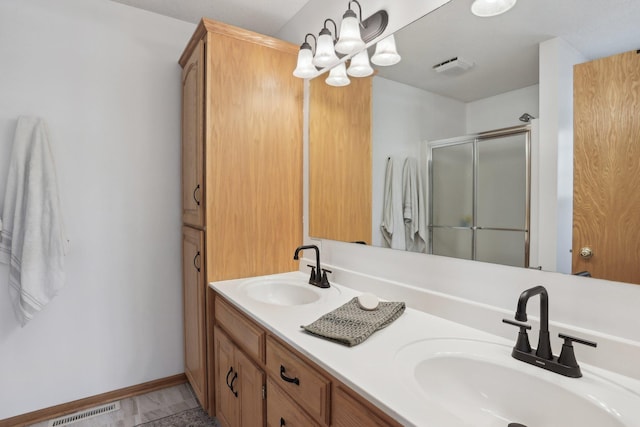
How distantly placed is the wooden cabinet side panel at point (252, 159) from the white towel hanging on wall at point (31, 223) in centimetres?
87

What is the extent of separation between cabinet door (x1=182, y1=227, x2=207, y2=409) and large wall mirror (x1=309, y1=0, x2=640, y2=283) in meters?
0.68

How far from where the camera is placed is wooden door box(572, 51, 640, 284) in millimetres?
810

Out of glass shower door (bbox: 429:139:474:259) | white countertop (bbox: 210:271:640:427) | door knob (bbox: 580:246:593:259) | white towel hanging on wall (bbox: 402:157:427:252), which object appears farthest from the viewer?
white towel hanging on wall (bbox: 402:157:427:252)

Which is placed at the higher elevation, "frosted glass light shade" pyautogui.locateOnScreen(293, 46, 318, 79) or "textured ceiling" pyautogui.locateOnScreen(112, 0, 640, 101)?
"frosted glass light shade" pyautogui.locateOnScreen(293, 46, 318, 79)

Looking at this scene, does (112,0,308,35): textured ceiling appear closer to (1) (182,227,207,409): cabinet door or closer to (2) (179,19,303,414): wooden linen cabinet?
(2) (179,19,303,414): wooden linen cabinet

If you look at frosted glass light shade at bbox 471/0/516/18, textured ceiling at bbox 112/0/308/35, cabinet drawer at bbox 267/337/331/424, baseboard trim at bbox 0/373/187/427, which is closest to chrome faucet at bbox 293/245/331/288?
cabinet drawer at bbox 267/337/331/424

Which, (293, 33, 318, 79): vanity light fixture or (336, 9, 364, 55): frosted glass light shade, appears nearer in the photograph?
(336, 9, 364, 55): frosted glass light shade

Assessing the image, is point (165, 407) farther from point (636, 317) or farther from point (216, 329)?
point (636, 317)

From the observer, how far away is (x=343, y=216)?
178 cm

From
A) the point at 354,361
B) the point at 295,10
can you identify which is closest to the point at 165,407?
the point at 354,361

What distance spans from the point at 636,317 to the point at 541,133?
0.53 metres

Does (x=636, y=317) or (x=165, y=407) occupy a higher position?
(x=636, y=317)

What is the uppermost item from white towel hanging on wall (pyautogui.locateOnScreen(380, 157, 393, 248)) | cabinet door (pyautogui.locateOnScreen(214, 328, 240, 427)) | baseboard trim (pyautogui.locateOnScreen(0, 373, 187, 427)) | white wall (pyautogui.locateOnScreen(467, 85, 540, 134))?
white wall (pyautogui.locateOnScreen(467, 85, 540, 134))

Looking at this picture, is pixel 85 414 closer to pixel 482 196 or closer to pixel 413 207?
pixel 413 207
